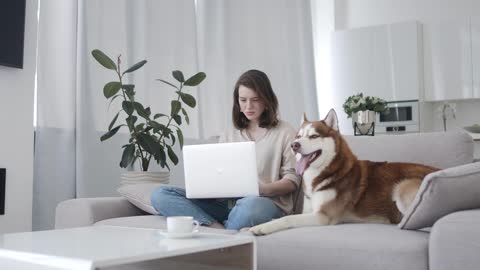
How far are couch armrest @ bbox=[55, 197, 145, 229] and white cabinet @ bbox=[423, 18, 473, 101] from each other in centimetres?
378

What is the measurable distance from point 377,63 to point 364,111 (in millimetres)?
2200

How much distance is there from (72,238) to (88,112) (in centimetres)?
208

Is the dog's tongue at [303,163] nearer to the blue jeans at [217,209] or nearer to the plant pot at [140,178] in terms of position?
the blue jeans at [217,209]

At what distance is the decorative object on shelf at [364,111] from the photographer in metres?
3.55

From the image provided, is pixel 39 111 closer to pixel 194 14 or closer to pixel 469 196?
pixel 194 14

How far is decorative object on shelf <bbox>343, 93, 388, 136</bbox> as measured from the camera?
11.7ft

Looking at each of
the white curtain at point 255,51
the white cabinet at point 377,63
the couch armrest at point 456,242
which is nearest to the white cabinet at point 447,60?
the white cabinet at point 377,63

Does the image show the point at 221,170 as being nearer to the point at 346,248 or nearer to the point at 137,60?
the point at 346,248

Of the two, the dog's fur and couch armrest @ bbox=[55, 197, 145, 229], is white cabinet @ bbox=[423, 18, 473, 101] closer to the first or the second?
the dog's fur

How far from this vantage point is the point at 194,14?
4664 millimetres

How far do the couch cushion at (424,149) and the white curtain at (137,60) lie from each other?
1912mm

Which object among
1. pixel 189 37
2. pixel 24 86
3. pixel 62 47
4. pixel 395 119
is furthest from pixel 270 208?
pixel 395 119

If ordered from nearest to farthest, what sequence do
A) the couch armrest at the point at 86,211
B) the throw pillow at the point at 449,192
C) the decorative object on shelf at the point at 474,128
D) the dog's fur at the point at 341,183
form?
the throw pillow at the point at 449,192, the dog's fur at the point at 341,183, the couch armrest at the point at 86,211, the decorative object on shelf at the point at 474,128

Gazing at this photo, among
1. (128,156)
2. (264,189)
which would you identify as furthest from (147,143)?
(264,189)
